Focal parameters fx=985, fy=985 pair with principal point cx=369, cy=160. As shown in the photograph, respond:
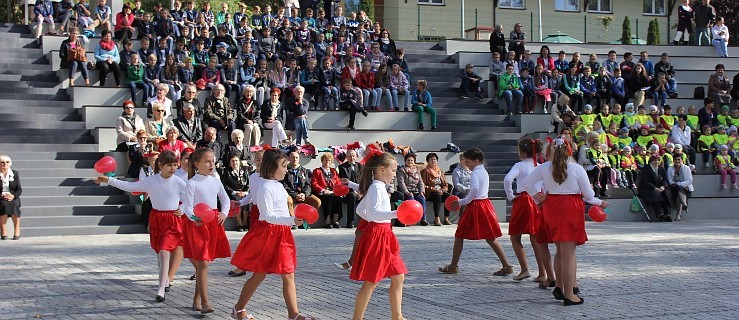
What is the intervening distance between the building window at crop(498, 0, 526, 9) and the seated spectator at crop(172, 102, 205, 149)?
77.3 feet

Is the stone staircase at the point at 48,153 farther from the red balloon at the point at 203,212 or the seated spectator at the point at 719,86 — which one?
the seated spectator at the point at 719,86

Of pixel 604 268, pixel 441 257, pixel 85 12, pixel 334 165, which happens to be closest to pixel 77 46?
Answer: pixel 85 12

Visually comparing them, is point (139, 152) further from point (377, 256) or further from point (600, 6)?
point (600, 6)

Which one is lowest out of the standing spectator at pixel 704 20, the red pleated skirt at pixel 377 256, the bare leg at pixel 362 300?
the bare leg at pixel 362 300

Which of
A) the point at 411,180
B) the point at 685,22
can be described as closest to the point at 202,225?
the point at 411,180

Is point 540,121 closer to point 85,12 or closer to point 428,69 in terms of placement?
point 428,69

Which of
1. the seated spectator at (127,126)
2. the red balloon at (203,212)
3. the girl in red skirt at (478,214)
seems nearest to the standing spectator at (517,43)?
the seated spectator at (127,126)

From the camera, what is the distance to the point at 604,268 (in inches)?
494

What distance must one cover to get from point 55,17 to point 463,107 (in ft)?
36.3

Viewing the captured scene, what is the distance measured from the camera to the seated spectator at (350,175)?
63.4ft

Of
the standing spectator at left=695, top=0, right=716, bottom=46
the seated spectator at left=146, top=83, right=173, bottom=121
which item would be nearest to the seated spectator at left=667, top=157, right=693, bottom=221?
the seated spectator at left=146, top=83, right=173, bottom=121

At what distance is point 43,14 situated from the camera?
25016mm

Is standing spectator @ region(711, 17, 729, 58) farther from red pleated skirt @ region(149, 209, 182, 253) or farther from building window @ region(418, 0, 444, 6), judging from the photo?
red pleated skirt @ region(149, 209, 182, 253)

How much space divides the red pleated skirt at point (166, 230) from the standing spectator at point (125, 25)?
15.5 m
